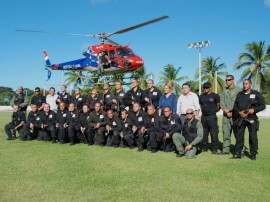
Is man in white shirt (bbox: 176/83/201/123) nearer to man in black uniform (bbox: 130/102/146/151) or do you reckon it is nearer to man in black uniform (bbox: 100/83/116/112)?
man in black uniform (bbox: 130/102/146/151)

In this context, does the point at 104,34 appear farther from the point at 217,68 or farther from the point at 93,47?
the point at 217,68

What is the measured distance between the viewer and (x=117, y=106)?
997 cm

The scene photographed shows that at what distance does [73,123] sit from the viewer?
9992mm

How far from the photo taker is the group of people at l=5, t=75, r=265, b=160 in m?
7.26

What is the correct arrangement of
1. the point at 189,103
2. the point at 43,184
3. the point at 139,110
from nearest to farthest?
1. the point at 43,184
2. the point at 189,103
3. the point at 139,110

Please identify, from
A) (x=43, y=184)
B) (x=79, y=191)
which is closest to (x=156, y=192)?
(x=79, y=191)

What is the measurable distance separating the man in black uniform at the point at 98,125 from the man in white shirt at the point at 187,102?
262cm

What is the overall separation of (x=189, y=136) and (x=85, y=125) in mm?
3733

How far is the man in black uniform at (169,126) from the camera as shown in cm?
802

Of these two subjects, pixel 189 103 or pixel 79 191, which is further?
pixel 189 103

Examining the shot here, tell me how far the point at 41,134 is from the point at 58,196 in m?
6.99

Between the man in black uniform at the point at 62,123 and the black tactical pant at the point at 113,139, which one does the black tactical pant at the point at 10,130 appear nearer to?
the man in black uniform at the point at 62,123

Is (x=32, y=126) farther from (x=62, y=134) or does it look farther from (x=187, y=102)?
(x=187, y=102)

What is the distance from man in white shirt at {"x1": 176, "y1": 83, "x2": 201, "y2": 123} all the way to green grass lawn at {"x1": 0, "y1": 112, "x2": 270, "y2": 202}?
1.21 metres
